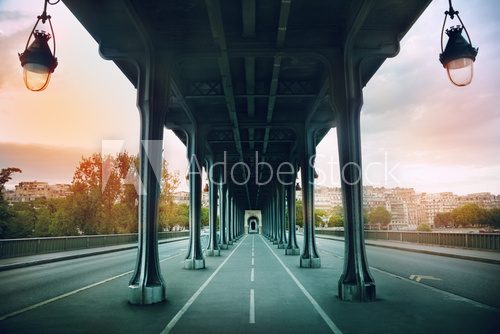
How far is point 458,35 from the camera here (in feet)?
21.7

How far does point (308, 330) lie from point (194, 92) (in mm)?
12173

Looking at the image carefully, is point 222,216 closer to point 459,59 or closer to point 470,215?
point 459,59

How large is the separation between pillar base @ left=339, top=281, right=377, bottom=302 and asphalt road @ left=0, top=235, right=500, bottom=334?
0.33 meters

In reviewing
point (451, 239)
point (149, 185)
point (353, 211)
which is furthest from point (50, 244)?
point (451, 239)

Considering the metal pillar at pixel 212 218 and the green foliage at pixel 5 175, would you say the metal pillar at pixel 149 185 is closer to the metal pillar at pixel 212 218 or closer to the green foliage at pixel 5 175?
the metal pillar at pixel 212 218

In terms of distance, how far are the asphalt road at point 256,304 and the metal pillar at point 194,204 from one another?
253cm

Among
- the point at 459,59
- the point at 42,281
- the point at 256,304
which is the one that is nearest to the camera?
the point at 459,59

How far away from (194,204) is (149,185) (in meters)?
8.58

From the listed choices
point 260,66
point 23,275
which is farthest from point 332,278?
point 23,275

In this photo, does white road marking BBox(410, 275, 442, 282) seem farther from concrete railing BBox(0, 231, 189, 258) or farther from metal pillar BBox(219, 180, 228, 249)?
metal pillar BBox(219, 180, 228, 249)

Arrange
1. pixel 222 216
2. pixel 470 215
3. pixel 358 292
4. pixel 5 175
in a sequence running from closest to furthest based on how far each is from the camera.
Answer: pixel 358 292 → pixel 5 175 → pixel 222 216 → pixel 470 215

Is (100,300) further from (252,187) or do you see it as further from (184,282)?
(252,187)

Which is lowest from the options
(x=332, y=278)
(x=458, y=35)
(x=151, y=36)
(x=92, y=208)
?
(x=332, y=278)

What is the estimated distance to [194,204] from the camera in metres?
19.0
